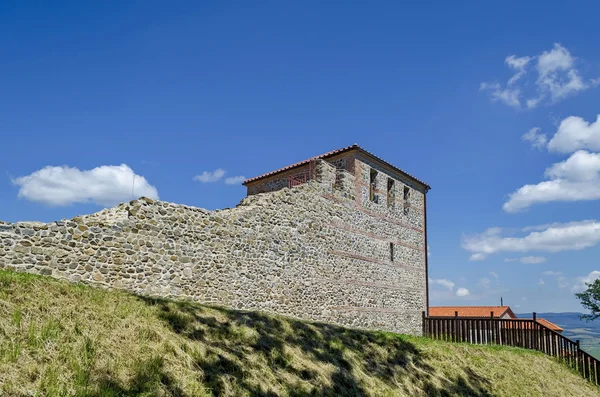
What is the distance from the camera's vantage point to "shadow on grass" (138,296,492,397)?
7.48m

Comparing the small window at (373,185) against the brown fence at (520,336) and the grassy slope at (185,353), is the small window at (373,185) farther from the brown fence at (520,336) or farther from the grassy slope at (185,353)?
the grassy slope at (185,353)

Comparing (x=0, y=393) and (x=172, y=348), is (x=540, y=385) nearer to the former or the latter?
(x=172, y=348)

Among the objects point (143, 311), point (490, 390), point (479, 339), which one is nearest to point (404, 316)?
point (479, 339)

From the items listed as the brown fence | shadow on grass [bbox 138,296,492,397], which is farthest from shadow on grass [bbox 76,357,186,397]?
the brown fence

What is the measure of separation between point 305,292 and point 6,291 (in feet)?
34.4

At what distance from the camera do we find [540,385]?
1376cm

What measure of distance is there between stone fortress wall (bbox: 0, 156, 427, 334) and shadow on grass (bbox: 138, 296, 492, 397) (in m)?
2.33

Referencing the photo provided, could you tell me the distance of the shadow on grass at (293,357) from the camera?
24.5ft

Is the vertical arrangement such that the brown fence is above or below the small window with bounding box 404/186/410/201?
below

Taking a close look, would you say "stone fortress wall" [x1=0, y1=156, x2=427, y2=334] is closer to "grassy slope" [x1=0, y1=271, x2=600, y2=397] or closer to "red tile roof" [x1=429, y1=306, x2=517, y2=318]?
"grassy slope" [x1=0, y1=271, x2=600, y2=397]

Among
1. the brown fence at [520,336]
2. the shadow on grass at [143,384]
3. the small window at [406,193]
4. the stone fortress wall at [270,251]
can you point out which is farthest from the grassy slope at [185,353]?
the small window at [406,193]

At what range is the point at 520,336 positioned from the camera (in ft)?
59.6

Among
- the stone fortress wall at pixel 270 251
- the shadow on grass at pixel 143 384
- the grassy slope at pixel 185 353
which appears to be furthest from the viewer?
the stone fortress wall at pixel 270 251

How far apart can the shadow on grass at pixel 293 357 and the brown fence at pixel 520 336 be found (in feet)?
20.4
